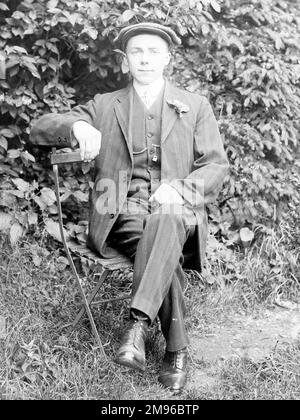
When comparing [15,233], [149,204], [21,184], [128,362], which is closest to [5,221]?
[15,233]

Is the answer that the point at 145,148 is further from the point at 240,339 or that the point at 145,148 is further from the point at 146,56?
the point at 240,339

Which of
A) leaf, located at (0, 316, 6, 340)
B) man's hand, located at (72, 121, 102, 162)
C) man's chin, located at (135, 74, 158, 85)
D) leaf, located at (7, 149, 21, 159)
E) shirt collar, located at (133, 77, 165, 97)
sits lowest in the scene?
leaf, located at (0, 316, 6, 340)

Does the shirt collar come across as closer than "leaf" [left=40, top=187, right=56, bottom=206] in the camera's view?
Yes

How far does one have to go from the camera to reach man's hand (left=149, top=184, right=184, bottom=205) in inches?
134

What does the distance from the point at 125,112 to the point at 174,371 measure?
1499 millimetres

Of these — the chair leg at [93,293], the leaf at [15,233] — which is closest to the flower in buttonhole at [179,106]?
the chair leg at [93,293]

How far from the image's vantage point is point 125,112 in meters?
3.76

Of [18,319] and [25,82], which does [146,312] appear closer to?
[18,319]

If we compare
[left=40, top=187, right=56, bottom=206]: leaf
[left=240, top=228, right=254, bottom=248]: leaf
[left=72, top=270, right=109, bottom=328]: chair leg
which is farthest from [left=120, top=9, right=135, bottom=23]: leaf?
[left=240, top=228, right=254, bottom=248]: leaf

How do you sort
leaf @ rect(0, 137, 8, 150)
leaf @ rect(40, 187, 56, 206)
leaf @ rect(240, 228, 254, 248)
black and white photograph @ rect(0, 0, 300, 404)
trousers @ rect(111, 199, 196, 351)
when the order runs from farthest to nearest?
leaf @ rect(240, 228, 254, 248)
leaf @ rect(40, 187, 56, 206)
leaf @ rect(0, 137, 8, 150)
black and white photograph @ rect(0, 0, 300, 404)
trousers @ rect(111, 199, 196, 351)

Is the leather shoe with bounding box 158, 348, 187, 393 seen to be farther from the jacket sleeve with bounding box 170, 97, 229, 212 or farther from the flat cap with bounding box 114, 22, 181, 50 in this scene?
the flat cap with bounding box 114, 22, 181, 50

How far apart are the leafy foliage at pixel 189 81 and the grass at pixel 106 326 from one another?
262 mm
